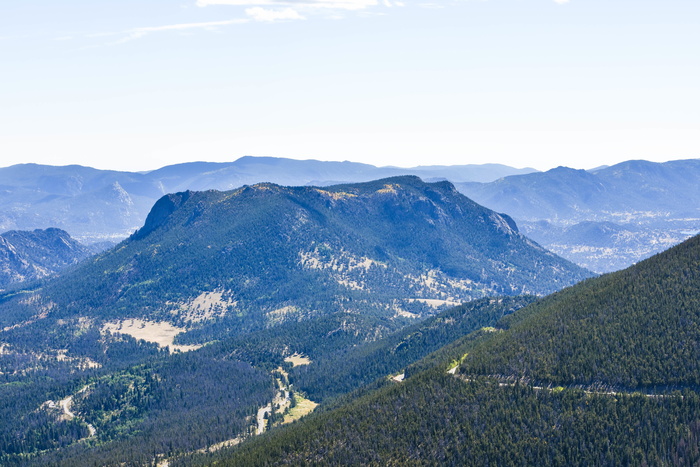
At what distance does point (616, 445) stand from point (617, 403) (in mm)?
17026

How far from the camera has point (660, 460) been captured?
175750mm

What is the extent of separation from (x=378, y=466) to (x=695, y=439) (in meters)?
84.1

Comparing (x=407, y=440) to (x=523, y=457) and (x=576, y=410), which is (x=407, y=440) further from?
(x=576, y=410)

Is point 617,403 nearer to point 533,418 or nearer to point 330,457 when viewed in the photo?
point 533,418

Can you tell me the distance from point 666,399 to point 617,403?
1331cm

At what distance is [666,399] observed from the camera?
195m

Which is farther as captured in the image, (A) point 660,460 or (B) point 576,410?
(B) point 576,410

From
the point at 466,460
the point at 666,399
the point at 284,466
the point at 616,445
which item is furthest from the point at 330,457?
the point at 666,399

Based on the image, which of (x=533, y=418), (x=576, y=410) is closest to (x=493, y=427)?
(x=533, y=418)

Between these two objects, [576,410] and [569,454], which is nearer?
[569,454]

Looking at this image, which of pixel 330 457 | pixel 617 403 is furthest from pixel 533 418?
A: pixel 330 457

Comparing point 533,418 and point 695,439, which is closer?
point 695,439

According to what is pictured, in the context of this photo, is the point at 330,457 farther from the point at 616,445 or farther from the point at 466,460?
the point at 616,445

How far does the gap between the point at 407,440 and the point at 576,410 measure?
49603 millimetres
